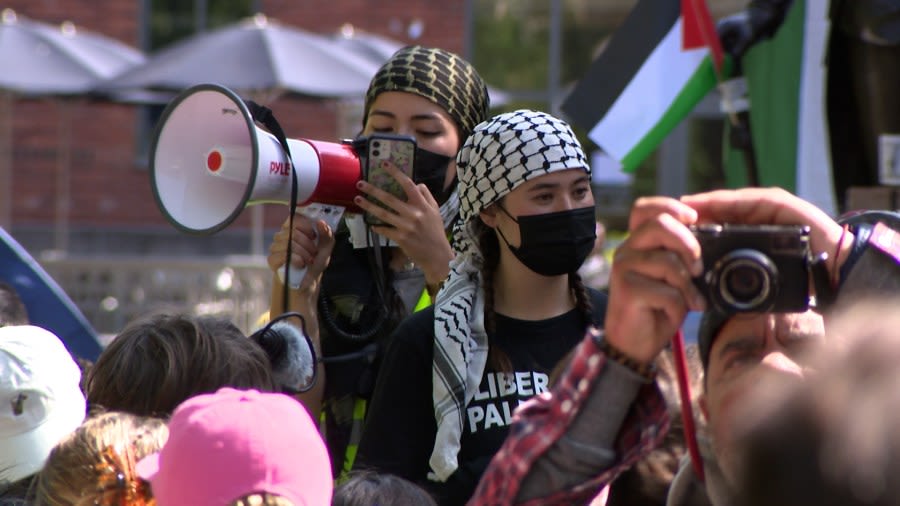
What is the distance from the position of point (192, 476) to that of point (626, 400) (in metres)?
0.66

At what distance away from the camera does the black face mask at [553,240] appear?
111 inches

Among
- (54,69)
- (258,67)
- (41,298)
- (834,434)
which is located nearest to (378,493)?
(834,434)

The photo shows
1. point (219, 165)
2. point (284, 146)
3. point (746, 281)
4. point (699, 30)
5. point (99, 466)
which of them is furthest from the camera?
point (699, 30)

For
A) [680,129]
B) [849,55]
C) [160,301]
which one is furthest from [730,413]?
[680,129]

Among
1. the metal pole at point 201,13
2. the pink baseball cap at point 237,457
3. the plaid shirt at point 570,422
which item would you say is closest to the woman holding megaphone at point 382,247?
the pink baseball cap at point 237,457

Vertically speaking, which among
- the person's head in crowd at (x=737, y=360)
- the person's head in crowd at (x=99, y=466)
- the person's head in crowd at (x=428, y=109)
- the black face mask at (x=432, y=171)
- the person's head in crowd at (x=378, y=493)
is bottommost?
the person's head in crowd at (x=378, y=493)

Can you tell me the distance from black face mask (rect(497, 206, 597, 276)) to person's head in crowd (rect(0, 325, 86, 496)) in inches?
39.5

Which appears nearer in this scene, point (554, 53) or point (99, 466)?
point (99, 466)

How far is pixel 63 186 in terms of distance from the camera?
43.2ft

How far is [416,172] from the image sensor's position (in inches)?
123

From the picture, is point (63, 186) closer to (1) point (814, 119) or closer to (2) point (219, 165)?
(1) point (814, 119)

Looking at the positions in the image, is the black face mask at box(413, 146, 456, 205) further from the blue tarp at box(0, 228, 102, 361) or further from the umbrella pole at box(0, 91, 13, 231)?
the umbrella pole at box(0, 91, 13, 231)

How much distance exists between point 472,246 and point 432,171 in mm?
313

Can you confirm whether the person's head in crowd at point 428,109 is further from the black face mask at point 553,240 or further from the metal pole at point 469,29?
the metal pole at point 469,29
